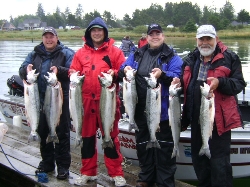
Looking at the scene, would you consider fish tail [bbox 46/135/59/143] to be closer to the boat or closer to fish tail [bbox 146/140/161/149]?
fish tail [bbox 146/140/161/149]

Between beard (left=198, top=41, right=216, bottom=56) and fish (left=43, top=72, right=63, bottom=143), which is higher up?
beard (left=198, top=41, right=216, bottom=56)

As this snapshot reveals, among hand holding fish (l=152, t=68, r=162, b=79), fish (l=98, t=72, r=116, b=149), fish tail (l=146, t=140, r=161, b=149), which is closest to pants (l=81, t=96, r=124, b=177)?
fish (l=98, t=72, r=116, b=149)

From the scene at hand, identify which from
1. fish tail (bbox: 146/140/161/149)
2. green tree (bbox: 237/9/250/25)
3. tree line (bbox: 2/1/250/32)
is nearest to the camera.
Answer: fish tail (bbox: 146/140/161/149)

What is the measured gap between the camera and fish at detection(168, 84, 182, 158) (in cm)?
394

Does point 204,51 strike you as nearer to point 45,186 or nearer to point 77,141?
point 77,141

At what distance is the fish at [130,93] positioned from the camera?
402 centimetres

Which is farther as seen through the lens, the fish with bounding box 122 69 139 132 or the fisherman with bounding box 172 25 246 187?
the fish with bounding box 122 69 139 132

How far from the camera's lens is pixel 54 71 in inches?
174

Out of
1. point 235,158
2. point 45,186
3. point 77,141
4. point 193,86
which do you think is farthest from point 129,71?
point 235,158

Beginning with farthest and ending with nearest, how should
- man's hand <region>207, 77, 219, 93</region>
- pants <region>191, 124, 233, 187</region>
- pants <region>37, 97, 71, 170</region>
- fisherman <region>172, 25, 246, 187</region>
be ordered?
1. pants <region>37, 97, 71, 170</region>
2. pants <region>191, 124, 233, 187</region>
3. fisherman <region>172, 25, 246, 187</region>
4. man's hand <region>207, 77, 219, 93</region>

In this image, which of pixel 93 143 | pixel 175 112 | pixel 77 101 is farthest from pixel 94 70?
pixel 175 112

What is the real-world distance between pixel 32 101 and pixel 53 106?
28 cm

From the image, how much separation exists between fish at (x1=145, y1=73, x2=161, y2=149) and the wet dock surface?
1025mm

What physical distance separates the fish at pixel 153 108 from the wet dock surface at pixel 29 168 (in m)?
1.03
